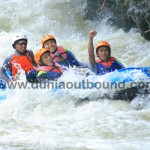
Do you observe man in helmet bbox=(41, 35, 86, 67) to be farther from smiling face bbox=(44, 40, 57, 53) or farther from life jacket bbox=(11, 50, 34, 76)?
life jacket bbox=(11, 50, 34, 76)

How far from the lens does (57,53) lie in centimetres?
756

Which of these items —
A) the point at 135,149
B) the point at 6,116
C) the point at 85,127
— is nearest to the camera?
the point at 135,149

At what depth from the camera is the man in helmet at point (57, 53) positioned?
744cm

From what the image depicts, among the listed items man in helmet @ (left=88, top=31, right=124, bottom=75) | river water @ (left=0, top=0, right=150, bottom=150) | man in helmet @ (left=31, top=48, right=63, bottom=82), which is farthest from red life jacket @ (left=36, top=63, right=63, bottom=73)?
man in helmet @ (left=88, top=31, right=124, bottom=75)

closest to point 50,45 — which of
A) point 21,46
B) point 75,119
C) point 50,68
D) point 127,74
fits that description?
point 21,46

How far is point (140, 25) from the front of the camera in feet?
31.5

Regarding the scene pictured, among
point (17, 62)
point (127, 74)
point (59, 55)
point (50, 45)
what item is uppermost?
point (50, 45)


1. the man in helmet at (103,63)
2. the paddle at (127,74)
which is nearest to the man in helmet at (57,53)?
the man in helmet at (103,63)

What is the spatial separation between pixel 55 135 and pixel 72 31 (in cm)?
685

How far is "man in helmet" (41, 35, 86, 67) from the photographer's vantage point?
24.4 ft

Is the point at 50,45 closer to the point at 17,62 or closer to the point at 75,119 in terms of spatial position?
the point at 17,62

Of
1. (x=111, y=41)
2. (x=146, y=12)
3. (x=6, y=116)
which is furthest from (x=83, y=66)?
(x=111, y=41)

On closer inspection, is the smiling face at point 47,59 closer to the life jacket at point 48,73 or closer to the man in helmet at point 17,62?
the life jacket at point 48,73

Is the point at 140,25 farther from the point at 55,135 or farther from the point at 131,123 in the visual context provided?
the point at 55,135
